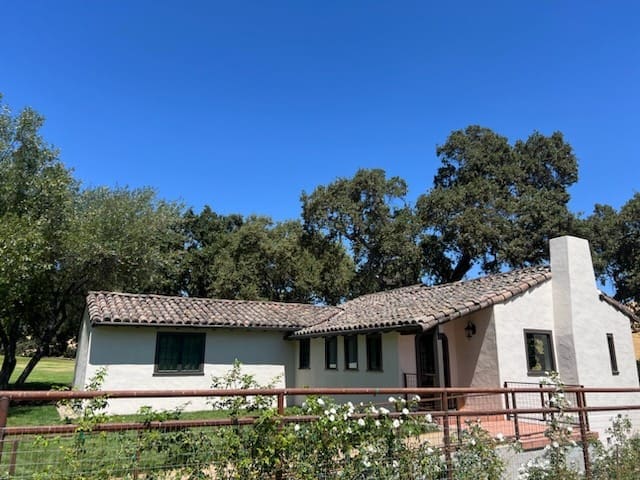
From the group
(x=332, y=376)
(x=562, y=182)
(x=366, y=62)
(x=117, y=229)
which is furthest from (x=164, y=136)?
(x=562, y=182)

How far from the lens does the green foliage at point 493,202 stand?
2367cm

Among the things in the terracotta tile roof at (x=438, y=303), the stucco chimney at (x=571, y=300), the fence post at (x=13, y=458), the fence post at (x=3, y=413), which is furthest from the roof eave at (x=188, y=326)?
the fence post at (x=3, y=413)

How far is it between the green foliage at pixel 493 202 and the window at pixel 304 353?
12.1 metres

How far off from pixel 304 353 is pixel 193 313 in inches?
174

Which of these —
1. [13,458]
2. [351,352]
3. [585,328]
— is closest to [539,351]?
[585,328]

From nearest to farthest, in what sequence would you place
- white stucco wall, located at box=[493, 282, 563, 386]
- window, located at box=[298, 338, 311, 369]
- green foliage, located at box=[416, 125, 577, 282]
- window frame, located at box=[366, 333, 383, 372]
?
white stucco wall, located at box=[493, 282, 563, 386], window frame, located at box=[366, 333, 383, 372], window, located at box=[298, 338, 311, 369], green foliage, located at box=[416, 125, 577, 282]

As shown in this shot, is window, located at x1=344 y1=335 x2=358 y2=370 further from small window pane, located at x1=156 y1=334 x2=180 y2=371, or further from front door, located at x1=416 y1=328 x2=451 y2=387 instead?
small window pane, located at x1=156 y1=334 x2=180 y2=371

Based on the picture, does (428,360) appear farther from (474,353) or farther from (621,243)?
(621,243)

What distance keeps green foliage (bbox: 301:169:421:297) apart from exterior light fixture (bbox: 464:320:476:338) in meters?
12.8

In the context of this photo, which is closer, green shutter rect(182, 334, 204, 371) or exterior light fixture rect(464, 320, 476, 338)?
exterior light fixture rect(464, 320, 476, 338)

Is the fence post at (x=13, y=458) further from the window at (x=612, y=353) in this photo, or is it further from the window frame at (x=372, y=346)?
the window at (x=612, y=353)

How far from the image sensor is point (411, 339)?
1256 centimetres

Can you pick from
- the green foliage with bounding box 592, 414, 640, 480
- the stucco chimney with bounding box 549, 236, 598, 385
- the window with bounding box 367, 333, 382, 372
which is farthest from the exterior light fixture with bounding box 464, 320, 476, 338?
the green foliage with bounding box 592, 414, 640, 480

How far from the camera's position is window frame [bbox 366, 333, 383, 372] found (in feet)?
40.4
